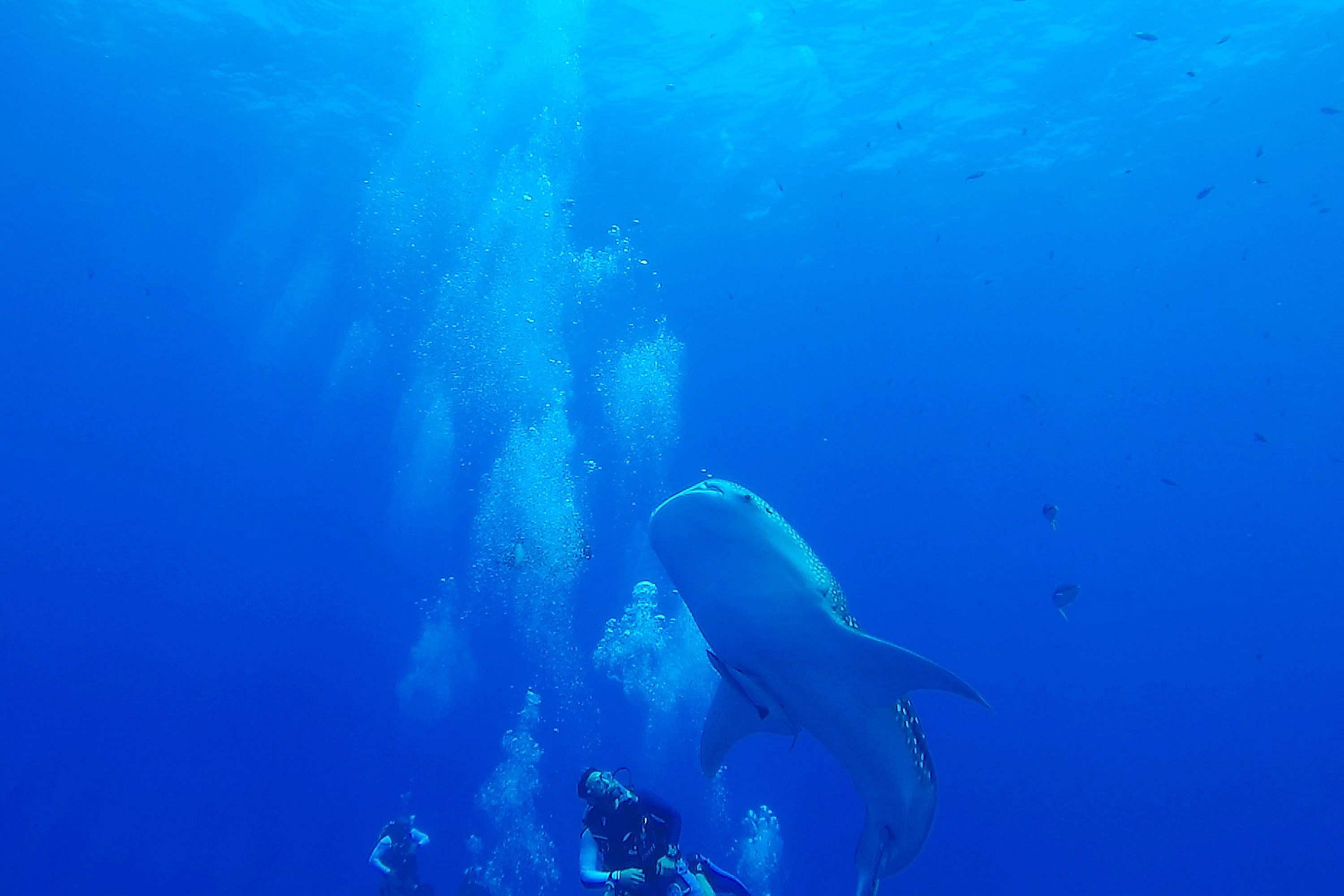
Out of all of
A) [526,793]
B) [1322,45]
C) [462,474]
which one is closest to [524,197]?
[526,793]

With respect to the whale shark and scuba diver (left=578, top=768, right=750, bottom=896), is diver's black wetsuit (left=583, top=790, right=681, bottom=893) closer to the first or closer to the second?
scuba diver (left=578, top=768, right=750, bottom=896)

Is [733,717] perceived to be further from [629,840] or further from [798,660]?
[798,660]

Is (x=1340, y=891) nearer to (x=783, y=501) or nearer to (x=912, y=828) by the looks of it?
(x=783, y=501)

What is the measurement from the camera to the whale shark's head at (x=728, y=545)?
3.35 meters

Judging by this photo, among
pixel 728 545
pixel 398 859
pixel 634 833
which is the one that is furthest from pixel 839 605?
pixel 398 859

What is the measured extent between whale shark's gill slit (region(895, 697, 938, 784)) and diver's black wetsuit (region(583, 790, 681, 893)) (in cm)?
159

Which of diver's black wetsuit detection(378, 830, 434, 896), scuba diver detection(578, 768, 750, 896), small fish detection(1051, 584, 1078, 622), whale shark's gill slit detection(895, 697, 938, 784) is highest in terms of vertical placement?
small fish detection(1051, 584, 1078, 622)

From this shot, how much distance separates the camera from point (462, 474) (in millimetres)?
57406

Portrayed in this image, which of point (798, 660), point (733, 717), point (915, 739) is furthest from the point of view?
point (733, 717)

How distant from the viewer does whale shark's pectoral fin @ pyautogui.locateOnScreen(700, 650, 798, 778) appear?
4543mm

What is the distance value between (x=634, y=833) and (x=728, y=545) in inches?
94.9

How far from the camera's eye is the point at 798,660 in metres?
3.99

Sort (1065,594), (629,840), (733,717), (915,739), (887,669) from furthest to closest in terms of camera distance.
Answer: (1065,594) → (733,717) → (915,739) → (629,840) → (887,669)

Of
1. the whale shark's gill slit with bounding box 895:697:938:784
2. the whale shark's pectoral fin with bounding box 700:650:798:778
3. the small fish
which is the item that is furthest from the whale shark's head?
the small fish
